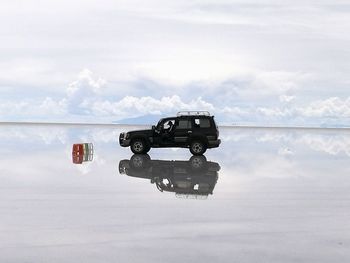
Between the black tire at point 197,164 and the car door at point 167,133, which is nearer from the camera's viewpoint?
the black tire at point 197,164

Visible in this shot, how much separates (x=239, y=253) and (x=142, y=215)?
345 cm

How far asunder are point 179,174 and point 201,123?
880 centimetres

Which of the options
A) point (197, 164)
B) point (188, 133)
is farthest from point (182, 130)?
point (197, 164)

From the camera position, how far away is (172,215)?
429 inches

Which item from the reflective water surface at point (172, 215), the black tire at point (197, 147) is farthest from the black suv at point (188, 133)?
the reflective water surface at point (172, 215)

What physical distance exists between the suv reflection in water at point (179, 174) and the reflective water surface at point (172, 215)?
0.03m

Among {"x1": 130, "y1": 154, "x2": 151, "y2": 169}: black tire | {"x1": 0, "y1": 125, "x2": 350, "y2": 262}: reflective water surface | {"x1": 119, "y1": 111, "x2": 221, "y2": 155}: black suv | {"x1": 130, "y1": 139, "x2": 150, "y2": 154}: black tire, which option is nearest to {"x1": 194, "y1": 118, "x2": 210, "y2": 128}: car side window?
{"x1": 119, "y1": 111, "x2": 221, "y2": 155}: black suv

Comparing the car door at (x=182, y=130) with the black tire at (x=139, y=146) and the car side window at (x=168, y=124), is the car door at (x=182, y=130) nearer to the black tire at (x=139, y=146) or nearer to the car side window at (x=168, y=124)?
the car side window at (x=168, y=124)

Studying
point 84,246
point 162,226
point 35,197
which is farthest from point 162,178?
point 84,246

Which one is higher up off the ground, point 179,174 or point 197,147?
point 197,147

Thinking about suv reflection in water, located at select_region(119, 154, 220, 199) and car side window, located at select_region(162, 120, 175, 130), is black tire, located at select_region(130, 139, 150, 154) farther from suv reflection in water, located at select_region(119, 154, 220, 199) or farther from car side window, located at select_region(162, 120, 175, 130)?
suv reflection in water, located at select_region(119, 154, 220, 199)

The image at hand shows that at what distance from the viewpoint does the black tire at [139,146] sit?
28.2 meters

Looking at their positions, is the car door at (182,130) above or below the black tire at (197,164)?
above

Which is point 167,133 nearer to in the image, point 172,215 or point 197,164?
point 197,164
